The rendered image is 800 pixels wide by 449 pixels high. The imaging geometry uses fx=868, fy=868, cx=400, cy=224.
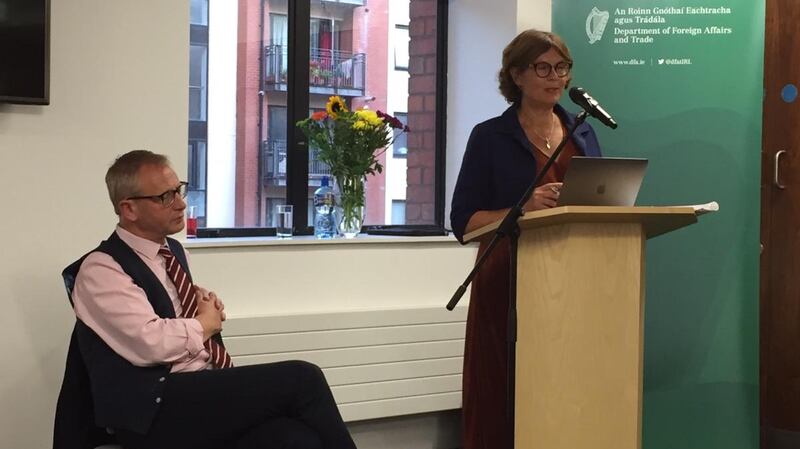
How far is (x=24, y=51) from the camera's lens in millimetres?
2506

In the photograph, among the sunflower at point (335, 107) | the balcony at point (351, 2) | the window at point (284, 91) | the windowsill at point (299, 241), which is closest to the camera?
the windowsill at point (299, 241)

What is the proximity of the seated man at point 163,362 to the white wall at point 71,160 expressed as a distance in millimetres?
624

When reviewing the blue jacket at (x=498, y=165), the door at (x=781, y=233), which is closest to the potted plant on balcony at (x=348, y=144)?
the blue jacket at (x=498, y=165)

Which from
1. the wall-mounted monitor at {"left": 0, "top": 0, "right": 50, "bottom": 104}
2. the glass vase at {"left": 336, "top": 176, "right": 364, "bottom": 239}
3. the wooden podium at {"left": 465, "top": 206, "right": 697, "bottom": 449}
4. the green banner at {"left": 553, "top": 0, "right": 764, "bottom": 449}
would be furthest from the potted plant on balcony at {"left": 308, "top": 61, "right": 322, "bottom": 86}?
the wooden podium at {"left": 465, "top": 206, "right": 697, "bottom": 449}

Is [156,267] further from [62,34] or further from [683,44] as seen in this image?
[683,44]

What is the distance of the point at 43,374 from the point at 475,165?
1481mm

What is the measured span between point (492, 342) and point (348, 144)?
119 centimetres

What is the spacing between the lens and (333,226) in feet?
11.3

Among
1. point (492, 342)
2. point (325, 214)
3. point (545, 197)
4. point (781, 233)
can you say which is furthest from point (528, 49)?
point (781, 233)

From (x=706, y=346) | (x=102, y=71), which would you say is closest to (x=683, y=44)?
(x=706, y=346)

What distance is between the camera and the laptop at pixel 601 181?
2.04 metres

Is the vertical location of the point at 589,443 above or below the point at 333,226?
below

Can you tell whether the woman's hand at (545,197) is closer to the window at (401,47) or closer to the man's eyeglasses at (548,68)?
the man's eyeglasses at (548,68)

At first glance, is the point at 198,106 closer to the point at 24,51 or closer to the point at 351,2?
the point at 351,2
